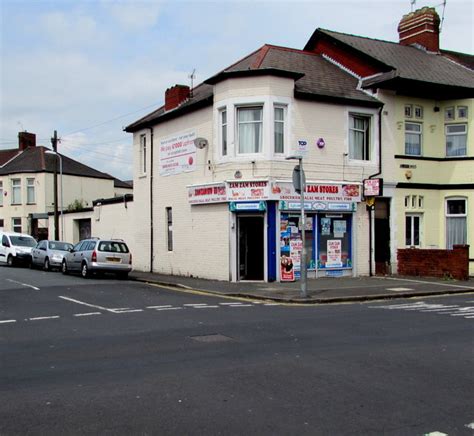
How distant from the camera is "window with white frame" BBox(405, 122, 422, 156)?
23766 millimetres

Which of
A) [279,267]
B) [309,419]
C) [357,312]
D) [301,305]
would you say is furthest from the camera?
[279,267]

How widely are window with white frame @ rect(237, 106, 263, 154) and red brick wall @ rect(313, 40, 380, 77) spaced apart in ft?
20.1

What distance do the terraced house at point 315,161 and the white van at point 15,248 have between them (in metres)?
9.40

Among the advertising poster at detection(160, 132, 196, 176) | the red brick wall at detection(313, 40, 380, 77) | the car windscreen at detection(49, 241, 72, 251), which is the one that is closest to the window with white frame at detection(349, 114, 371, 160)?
the red brick wall at detection(313, 40, 380, 77)

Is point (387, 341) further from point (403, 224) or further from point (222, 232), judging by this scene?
point (403, 224)

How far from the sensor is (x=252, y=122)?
68.3 feet

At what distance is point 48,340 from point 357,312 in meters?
6.93

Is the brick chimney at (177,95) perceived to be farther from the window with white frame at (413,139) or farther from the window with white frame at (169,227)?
the window with white frame at (413,139)

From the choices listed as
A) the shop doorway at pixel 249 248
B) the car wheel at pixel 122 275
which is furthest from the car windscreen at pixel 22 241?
the shop doorway at pixel 249 248

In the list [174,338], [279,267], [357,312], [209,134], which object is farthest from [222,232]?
[174,338]

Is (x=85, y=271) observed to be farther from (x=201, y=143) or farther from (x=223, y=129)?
(x=223, y=129)

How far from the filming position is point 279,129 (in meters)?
21.0

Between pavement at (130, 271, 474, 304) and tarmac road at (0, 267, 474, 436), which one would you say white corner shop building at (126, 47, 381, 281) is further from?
tarmac road at (0, 267, 474, 436)

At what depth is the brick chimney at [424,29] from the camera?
92.6 feet
